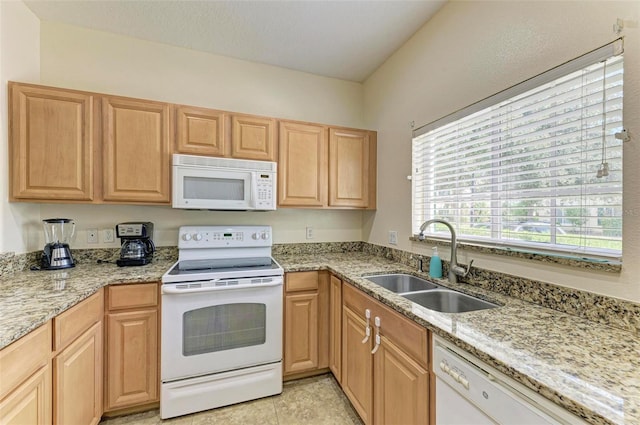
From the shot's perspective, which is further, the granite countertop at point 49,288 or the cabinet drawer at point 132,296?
the cabinet drawer at point 132,296

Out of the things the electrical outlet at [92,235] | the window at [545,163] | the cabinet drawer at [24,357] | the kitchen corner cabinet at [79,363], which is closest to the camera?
the cabinet drawer at [24,357]

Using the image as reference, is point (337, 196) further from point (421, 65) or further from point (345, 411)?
point (345, 411)

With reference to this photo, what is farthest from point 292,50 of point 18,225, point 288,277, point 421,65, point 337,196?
point 18,225

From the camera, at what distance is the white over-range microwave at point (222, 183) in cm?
194

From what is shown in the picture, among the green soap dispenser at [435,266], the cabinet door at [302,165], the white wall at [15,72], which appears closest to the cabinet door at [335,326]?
the green soap dispenser at [435,266]

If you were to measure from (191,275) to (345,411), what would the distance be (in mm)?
1355

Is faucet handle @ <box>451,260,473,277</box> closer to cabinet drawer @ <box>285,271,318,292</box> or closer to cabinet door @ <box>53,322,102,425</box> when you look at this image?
cabinet drawer @ <box>285,271,318,292</box>

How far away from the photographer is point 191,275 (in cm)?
173

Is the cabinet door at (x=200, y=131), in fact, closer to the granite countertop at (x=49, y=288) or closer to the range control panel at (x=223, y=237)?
the range control panel at (x=223, y=237)

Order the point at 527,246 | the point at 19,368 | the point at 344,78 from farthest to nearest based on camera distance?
the point at 344,78
the point at 527,246
the point at 19,368

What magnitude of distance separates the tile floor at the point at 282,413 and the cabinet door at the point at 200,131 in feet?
5.89

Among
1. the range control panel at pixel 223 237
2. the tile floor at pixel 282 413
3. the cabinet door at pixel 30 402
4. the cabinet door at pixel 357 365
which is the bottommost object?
the tile floor at pixel 282 413

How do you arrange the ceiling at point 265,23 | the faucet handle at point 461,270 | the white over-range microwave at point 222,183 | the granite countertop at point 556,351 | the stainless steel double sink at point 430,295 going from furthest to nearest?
the white over-range microwave at point 222,183
the ceiling at point 265,23
the faucet handle at point 461,270
the stainless steel double sink at point 430,295
the granite countertop at point 556,351


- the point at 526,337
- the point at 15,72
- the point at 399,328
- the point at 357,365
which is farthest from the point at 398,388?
the point at 15,72
